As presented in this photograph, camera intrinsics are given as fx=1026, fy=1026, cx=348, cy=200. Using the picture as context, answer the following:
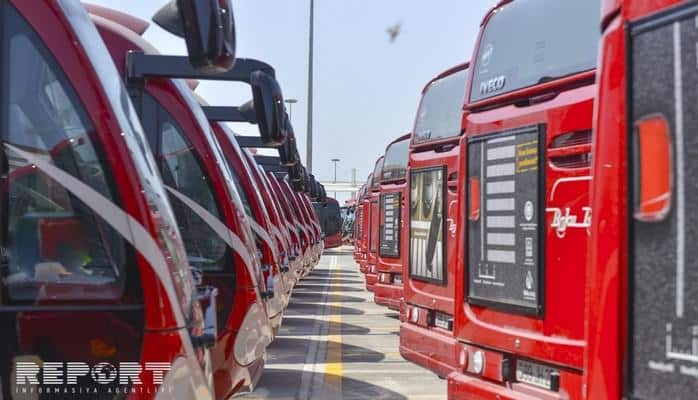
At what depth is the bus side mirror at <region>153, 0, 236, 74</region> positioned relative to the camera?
14.0 feet

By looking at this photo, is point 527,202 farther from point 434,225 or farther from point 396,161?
point 396,161

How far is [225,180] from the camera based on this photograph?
752 cm

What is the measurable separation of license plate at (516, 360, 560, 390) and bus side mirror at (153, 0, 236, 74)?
2495 millimetres

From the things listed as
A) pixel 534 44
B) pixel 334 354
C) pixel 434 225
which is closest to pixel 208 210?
pixel 434 225

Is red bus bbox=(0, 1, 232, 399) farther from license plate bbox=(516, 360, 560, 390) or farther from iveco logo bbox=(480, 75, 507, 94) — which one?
iveco logo bbox=(480, 75, 507, 94)

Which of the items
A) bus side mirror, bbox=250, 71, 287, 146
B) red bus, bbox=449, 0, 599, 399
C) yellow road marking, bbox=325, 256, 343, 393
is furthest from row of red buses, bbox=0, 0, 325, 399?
yellow road marking, bbox=325, 256, 343, 393

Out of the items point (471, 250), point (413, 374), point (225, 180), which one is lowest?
point (413, 374)

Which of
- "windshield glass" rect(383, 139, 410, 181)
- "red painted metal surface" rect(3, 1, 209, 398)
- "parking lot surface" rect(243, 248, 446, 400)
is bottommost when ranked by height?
"parking lot surface" rect(243, 248, 446, 400)

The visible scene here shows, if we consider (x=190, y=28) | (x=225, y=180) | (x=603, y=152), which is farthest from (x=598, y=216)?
(x=225, y=180)

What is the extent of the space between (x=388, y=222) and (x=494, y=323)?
9130 mm

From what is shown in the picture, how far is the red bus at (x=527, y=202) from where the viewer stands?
5438 mm

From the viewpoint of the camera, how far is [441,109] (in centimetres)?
926

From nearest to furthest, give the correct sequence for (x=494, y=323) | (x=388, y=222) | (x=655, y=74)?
(x=655, y=74)
(x=494, y=323)
(x=388, y=222)

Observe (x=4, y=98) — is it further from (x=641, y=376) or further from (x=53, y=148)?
(x=641, y=376)
